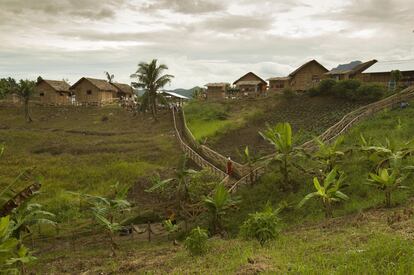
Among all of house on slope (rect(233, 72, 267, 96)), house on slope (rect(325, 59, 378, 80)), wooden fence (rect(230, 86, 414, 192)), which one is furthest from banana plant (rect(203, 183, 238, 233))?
house on slope (rect(233, 72, 267, 96))

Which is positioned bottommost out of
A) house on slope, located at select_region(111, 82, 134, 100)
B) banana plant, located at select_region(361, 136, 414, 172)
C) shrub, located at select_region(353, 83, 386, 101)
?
banana plant, located at select_region(361, 136, 414, 172)

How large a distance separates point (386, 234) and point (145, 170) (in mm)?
19054

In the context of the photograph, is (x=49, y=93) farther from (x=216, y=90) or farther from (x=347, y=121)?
(x=347, y=121)

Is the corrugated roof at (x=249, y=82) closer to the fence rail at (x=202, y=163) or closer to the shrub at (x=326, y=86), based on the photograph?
the shrub at (x=326, y=86)

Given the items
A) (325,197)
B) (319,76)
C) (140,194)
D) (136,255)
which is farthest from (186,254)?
(319,76)

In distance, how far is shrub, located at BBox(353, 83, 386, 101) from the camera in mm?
36438

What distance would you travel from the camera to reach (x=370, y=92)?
36812 mm

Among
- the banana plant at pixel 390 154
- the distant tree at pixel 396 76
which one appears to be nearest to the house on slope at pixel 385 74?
the distant tree at pixel 396 76

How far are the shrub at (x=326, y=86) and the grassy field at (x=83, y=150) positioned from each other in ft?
53.6

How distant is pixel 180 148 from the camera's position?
3231cm

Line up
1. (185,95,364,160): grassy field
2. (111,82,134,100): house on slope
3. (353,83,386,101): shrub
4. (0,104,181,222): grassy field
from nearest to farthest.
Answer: (0,104,181,222): grassy field < (185,95,364,160): grassy field < (353,83,386,101): shrub < (111,82,134,100): house on slope

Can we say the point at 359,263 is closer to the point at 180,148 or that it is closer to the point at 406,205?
the point at 406,205

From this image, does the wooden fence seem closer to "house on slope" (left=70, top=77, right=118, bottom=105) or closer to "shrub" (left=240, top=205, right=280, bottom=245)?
"shrub" (left=240, top=205, right=280, bottom=245)

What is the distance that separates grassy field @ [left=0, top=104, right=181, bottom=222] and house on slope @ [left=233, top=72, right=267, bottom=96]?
13850 millimetres
